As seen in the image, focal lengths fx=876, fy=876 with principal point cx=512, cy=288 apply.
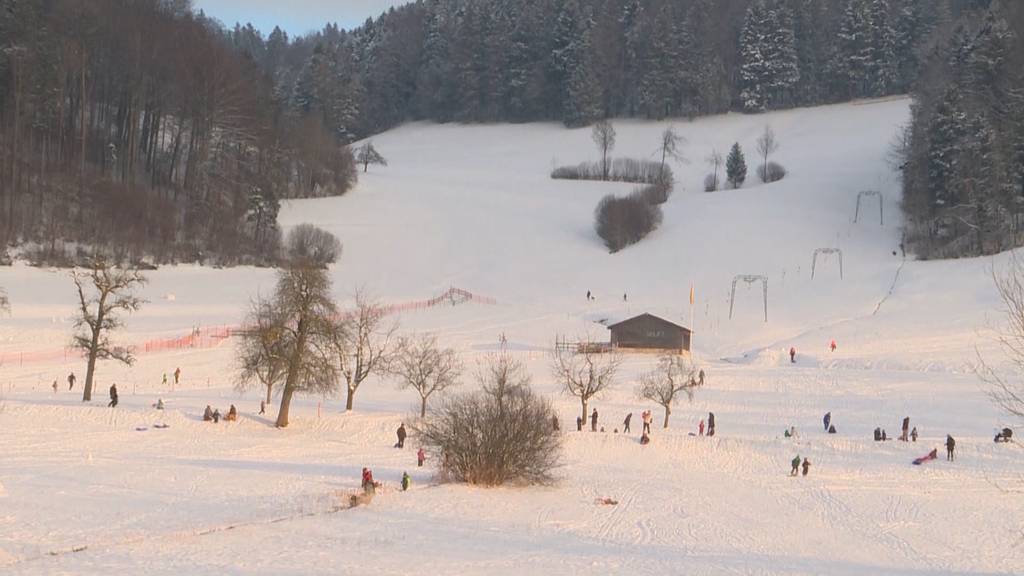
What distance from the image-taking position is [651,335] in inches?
1875

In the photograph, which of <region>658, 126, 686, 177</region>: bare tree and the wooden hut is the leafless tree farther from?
<region>658, 126, 686, 177</region>: bare tree

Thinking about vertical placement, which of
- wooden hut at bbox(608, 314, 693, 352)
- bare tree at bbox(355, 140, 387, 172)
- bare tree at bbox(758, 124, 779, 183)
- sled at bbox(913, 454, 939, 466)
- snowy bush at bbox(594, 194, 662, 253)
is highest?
bare tree at bbox(758, 124, 779, 183)

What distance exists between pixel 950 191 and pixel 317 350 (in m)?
51.1

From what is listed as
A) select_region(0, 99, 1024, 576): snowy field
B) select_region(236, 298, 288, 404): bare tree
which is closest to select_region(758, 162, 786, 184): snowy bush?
select_region(0, 99, 1024, 576): snowy field

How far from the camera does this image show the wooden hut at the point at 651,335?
47531 mm

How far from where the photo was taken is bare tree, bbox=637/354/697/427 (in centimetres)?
3286

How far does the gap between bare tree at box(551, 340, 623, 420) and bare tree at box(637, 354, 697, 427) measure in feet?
5.20

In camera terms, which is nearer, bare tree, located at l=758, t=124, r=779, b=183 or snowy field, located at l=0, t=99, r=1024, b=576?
snowy field, located at l=0, t=99, r=1024, b=576

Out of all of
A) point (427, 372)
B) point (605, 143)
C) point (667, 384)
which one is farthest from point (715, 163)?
point (427, 372)

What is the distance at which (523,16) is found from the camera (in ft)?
443

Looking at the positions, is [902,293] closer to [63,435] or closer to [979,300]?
[979,300]

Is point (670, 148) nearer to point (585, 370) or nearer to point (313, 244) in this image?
point (313, 244)

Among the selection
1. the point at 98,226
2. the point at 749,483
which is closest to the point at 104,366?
the point at 98,226

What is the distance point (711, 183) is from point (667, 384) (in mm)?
57566
